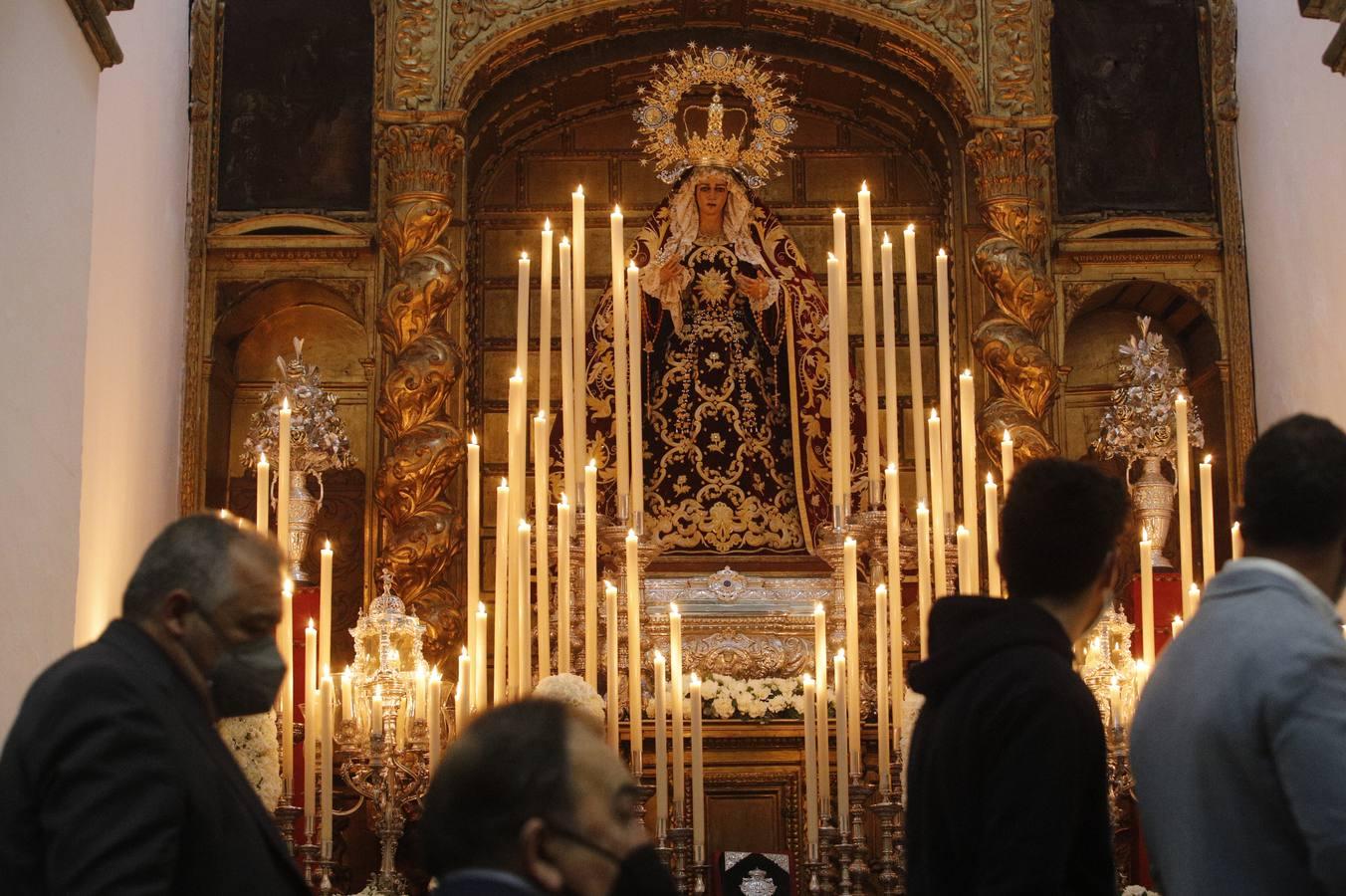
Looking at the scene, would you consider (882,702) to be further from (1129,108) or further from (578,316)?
(1129,108)

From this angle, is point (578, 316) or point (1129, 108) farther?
point (1129, 108)

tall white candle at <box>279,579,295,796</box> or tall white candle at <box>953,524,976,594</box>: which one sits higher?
tall white candle at <box>953,524,976,594</box>

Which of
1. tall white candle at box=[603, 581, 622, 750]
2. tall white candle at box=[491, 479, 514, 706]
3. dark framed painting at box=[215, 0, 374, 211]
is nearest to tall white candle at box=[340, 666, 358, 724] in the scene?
tall white candle at box=[491, 479, 514, 706]

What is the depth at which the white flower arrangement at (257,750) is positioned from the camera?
6.07 meters

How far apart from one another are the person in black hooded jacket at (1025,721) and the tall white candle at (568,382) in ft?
12.0

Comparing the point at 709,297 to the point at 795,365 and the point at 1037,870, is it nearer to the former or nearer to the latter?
the point at 795,365

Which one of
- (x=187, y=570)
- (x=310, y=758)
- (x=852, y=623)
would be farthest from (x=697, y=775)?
Result: (x=187, y=570)

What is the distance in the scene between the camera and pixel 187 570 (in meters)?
2.73

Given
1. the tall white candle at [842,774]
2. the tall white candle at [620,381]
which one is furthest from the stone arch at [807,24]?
the tall white candle at [842,774]

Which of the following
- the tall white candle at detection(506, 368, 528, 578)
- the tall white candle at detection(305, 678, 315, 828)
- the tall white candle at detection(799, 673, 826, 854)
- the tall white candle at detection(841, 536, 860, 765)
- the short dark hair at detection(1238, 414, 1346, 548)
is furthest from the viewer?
the tall white candle at detection(506, 368, 528, 578)

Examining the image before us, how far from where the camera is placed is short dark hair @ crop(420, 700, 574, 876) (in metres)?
2.10

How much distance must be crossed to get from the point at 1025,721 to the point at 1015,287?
6.15 m

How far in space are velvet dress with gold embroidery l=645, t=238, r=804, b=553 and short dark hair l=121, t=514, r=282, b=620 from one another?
5.94m

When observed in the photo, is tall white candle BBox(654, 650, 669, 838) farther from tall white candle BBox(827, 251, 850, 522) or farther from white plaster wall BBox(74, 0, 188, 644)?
white plaster wall BBox(74, 0, 188, 644)
